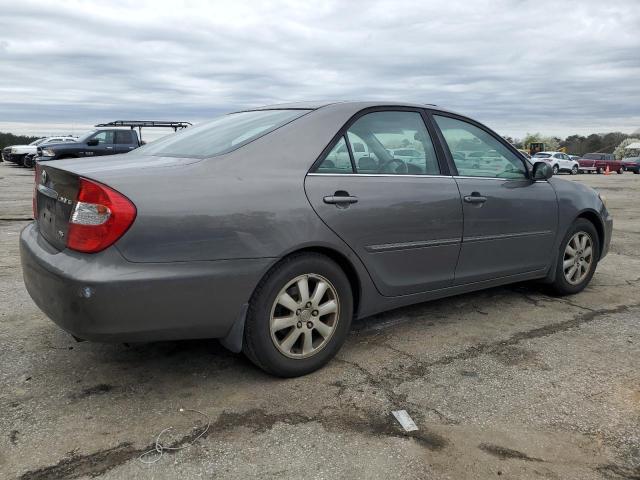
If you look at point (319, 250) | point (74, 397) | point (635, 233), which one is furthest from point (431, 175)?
point (635, 233)

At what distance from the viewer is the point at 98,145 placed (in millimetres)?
18328

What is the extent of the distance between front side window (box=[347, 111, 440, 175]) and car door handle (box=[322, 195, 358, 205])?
225 millimetres

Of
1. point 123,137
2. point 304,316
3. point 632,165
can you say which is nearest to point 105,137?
point 123,137

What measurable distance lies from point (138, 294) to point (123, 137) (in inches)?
688

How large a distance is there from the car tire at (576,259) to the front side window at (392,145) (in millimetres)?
1682

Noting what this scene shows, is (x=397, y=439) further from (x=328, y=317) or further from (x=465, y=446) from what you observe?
(x=328, y=317)

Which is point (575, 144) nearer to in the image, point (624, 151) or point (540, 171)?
point (624, 151)

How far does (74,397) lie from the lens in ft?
9.36

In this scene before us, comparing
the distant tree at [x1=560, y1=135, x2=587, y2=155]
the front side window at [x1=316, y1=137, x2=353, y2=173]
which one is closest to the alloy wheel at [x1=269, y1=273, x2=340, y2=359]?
the front side window at [x1=316, y1=137, x2=353, y2=173]

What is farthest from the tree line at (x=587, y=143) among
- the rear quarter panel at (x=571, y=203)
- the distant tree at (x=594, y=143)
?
the rear quarter panel at (x=571, y=203)

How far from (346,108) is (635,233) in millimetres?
7105

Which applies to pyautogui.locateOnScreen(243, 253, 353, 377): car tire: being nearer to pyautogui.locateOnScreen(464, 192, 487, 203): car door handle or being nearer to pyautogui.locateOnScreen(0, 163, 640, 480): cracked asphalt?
pyautogui.locateOnScreen(0, 163, 640, 480): cracked asphalt

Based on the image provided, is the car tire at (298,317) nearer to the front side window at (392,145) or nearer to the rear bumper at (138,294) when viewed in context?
the rear bumper at (138,294)

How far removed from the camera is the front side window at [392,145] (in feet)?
11.1
